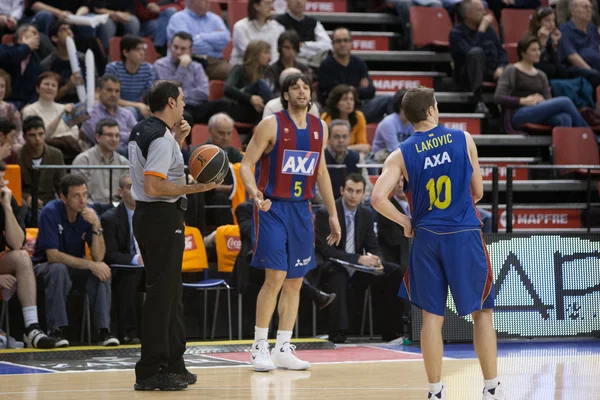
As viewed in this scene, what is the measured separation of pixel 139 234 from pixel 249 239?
3.34 m

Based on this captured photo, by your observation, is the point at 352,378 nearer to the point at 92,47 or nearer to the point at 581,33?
the point at 92,47

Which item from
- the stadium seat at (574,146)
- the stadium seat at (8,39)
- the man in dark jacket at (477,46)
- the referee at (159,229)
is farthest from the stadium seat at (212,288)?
the man in dark jacket at (477,46)

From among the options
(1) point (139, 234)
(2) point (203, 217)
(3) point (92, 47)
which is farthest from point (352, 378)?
(3) point (92, 47)

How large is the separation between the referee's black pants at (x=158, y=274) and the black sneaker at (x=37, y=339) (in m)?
2.50

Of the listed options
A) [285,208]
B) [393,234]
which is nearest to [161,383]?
[285,208]

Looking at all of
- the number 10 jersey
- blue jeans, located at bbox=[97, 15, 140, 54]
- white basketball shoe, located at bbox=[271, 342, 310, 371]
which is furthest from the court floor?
blue jeans, located at bbox=[97, 15, 140, 54]

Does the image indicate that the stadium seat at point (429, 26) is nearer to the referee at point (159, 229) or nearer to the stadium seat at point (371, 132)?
the stadium seat at point (371, 132)

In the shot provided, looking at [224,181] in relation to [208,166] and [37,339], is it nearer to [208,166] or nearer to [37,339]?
[37,339]

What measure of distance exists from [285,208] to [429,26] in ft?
26.0

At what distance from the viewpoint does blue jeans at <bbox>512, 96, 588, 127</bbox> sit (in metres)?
13.5

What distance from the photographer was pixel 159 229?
654cm

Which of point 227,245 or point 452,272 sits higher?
point 452,272

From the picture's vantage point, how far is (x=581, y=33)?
15.0 m

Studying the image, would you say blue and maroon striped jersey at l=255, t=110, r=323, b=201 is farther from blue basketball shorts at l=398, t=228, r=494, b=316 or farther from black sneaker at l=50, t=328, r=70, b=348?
black sneaker at l=50, t=328, r=70, b=348
